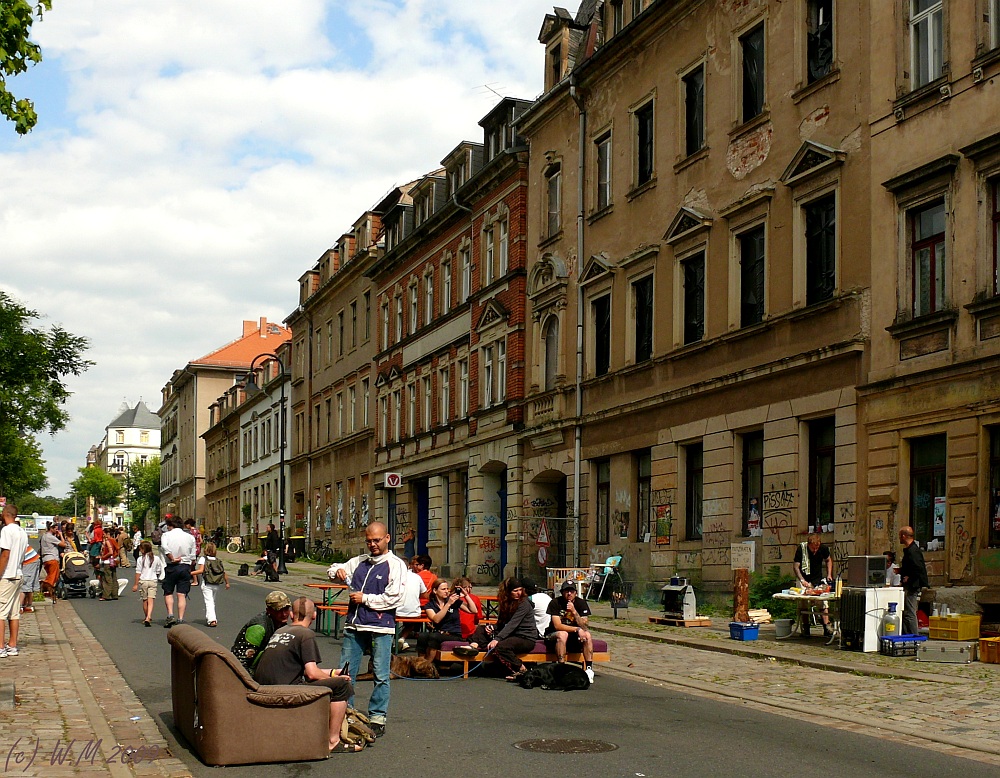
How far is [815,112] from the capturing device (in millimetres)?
24328

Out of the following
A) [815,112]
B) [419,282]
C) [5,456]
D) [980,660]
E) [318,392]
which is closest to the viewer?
[980,660]

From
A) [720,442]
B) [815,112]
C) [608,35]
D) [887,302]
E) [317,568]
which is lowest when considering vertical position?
[317,568]

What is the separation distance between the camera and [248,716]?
1001 centimetres

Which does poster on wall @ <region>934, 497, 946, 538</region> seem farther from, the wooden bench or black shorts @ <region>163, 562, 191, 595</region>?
black shorts @ <region>163, 562, 191, 595</region>

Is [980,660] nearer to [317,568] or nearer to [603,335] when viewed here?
[603,335]

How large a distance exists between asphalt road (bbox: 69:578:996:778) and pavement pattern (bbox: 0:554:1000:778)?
35 centimetres

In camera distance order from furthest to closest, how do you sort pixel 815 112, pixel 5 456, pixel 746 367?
pixel 5 456
pixel 746 367
pixel 815 112

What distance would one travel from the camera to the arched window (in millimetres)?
35438

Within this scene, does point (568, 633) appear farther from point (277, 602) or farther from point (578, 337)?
point (578, 337)

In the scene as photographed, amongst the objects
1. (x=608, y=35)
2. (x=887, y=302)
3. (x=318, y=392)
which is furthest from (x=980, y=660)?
(x=318, y=392)

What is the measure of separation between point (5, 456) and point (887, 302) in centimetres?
5913

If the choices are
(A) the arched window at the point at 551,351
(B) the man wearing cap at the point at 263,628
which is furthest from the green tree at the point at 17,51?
(A) the arched window at the point at 551,351

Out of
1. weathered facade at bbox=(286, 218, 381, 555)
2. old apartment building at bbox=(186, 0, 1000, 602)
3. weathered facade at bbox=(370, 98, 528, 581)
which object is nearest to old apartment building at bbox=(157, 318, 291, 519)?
weathered facade at bbox=(286, 218, 381, 555)

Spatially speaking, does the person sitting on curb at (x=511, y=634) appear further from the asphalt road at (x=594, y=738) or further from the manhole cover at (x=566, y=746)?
the manhole cover at (x=566, y=746)
